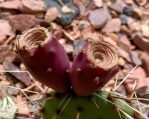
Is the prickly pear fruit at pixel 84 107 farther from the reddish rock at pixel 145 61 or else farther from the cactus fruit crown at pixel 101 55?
the reddish rock at pixel 145 61

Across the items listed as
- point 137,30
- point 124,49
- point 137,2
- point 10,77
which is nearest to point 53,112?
point 10,77

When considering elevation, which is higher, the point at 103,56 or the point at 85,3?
the point at 103,56

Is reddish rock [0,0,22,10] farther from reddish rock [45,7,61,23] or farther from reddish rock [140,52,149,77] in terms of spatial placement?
reddish rock [140,52,149,77]

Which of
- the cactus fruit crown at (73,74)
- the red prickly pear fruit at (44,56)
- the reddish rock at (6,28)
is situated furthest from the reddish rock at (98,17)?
the red prickly pear fruit at (44,56)

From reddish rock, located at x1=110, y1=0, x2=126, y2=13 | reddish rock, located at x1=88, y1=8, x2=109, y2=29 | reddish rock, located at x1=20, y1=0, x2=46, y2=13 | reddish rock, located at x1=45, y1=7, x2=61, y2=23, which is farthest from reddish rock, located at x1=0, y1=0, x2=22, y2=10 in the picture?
reddish rock, located at x1=110, y1=0, x2=126, y2=13

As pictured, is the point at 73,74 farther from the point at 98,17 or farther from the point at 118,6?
the point at 118,6

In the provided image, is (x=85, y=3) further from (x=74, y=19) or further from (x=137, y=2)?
(x=137, y=2)

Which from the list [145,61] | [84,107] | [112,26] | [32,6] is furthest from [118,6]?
[84,107]
